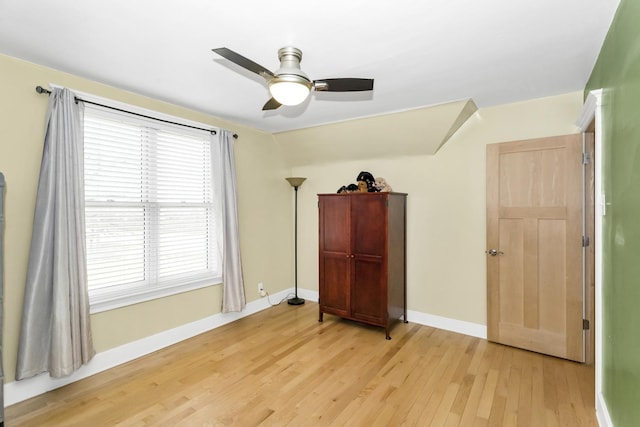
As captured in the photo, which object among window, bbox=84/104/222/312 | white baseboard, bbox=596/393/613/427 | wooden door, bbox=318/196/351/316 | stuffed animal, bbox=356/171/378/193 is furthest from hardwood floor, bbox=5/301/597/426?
stuffed animal, bbox=356/171/378/193

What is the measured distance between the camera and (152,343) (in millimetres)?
3053

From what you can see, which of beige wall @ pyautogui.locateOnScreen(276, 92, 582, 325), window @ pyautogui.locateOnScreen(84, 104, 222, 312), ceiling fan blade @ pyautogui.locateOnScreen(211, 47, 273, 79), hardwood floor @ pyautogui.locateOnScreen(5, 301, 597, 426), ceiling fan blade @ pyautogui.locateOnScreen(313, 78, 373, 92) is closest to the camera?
ceiling fan blade @ pyautogui.locateOnScreen(211, 47, 273, 79)

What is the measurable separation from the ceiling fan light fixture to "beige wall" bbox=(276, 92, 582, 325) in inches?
75.5

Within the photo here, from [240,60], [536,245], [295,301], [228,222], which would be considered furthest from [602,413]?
[228,222]

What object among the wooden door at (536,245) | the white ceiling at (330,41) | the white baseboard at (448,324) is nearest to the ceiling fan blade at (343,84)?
the white ceiling at (330,41)

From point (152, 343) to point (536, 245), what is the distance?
3.83 metres

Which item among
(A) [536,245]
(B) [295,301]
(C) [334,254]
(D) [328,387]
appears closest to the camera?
(D) [328,387]

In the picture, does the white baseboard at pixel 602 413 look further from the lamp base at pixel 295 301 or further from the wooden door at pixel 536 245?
the lamp base at pixel 295 301

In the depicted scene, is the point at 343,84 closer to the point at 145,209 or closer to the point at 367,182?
the point at 367,182

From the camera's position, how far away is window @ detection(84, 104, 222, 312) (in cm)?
269

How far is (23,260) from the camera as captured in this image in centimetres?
230

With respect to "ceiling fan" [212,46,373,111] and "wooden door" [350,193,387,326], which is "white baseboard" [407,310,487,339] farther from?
"ceiling fan" [212,46,373,111]

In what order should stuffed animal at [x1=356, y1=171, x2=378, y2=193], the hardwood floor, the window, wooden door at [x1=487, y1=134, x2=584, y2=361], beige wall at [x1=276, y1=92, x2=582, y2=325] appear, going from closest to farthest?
1. the hardwood floor
2. the window
3. wooden door at [x1=487, y1=134, x2=584, y2=361]
4. beige wall at [x1=276, y1=92, x2=582, y2=325]
5. stuffed animal at [x1=356, y1=171, x2=378, y2=193]

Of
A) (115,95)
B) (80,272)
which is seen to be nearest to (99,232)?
(80,272)
